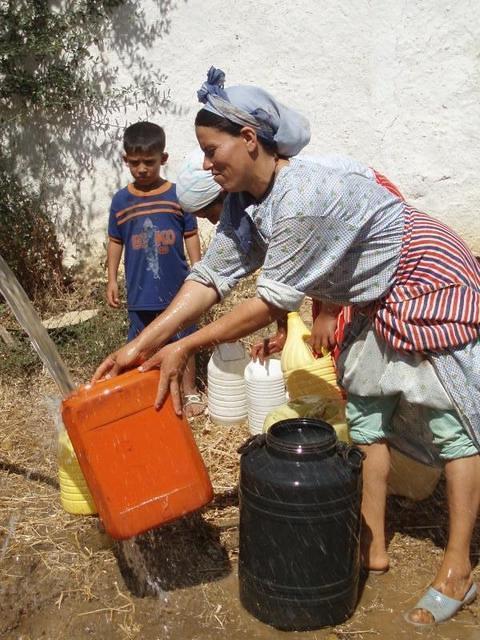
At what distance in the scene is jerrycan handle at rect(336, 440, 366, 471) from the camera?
113 inches

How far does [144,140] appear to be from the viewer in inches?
198

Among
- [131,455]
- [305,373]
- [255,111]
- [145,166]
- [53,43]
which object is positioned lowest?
[305,373]

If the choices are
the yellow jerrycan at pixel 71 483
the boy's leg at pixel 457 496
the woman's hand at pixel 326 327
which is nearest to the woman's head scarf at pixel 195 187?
the woman's hand at pixel 326 327

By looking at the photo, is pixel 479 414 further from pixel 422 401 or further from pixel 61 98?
pixel 61 98

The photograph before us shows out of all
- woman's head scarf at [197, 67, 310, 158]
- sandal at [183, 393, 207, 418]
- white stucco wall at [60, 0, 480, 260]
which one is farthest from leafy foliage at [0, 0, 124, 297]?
woman's head scarf at [197, 67, 310, 158]

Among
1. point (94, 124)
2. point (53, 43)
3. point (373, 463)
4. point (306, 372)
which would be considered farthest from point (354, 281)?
point (53, 43)

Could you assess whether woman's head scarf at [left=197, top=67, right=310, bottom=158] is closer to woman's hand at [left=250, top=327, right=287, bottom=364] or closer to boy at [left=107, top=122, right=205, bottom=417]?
woman's hand at [left=250, top=327, right=287, bottom=364]

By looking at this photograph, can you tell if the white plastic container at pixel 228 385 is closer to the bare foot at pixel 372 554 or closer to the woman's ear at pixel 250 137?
the bare foot at pixel 372 554

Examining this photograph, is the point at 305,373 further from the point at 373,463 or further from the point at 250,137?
the point at 250,137

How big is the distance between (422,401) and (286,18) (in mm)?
4181

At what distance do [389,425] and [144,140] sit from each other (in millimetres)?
2628

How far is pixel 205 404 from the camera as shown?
5117 mm

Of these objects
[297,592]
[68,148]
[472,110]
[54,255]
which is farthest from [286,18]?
[297,592]

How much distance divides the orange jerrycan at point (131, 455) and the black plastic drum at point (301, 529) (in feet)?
0.73
